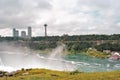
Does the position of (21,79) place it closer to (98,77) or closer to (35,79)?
(35,79)

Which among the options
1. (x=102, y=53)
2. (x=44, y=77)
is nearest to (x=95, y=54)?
(x=102, y=53)

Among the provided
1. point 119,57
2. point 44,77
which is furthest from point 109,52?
point 44,77

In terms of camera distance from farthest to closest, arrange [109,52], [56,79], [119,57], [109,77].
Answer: [109,52] < [119,57] < [56,79] < [109,77]

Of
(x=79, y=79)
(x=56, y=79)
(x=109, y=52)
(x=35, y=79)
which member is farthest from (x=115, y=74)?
(x=109, y=52)

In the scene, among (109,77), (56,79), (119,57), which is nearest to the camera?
(109,77)

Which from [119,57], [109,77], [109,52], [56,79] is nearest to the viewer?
[109,77]

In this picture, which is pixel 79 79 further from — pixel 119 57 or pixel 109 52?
pixel 109 52

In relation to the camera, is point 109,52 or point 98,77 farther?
point 109,52

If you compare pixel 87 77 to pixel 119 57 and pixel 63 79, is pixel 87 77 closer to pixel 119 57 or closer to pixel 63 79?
pixel 63 79

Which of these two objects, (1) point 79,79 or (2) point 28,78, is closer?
(1) point 79,79
